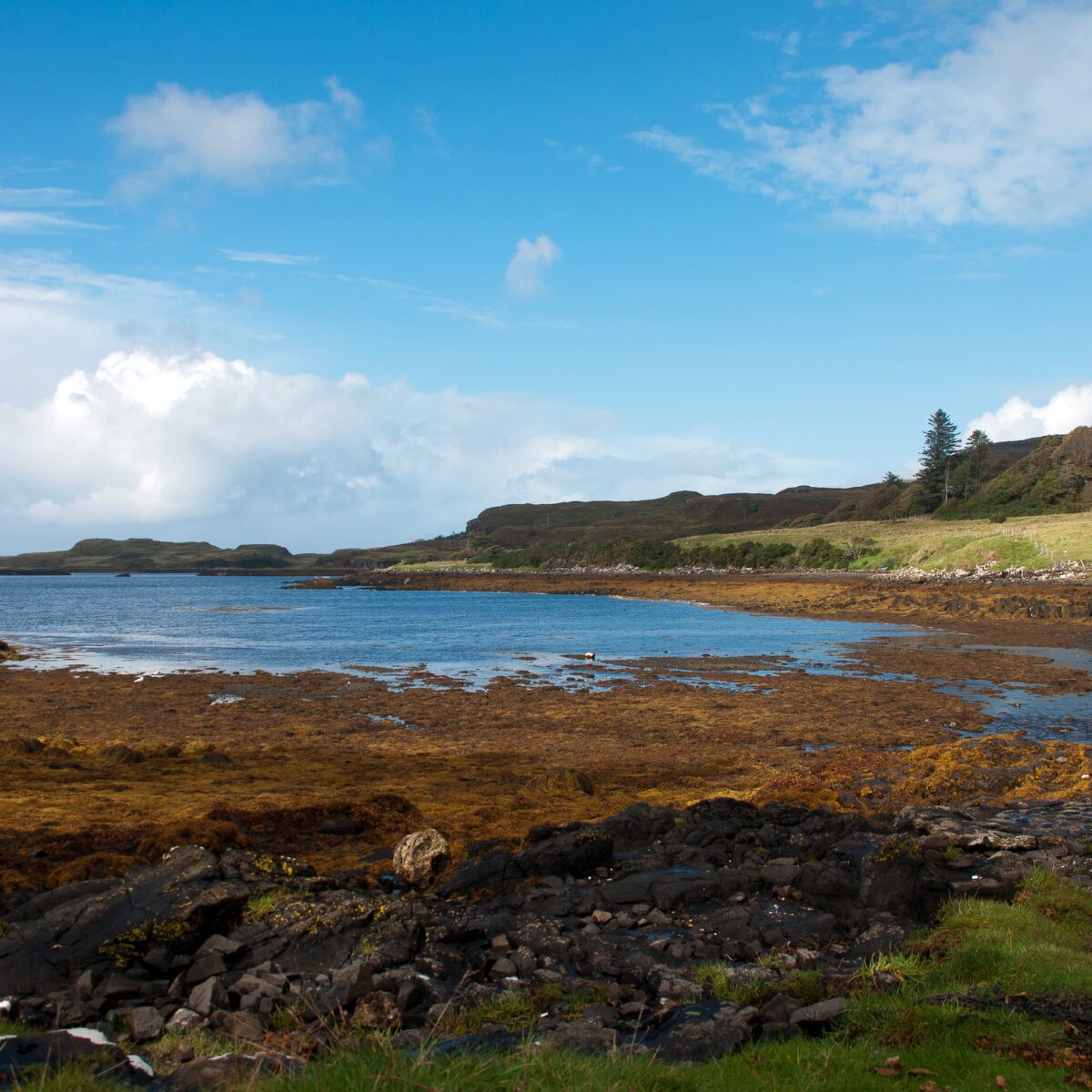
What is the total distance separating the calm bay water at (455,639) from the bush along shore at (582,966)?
1357cm

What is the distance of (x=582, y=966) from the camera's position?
7.52m

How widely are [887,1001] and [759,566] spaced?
95.2m

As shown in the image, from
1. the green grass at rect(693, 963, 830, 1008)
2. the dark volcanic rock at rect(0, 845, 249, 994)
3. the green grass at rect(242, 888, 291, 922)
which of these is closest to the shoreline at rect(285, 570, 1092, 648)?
the green grass at rect(693, 963, 830, 1008)

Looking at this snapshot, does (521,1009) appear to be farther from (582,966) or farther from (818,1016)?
(818,1016)

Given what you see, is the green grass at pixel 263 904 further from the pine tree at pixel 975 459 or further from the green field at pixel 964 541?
the pine tree at pixel 975 459

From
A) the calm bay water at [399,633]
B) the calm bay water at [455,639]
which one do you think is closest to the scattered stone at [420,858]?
the calm bay water at [455,639]

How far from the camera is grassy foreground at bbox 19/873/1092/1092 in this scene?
461 cm

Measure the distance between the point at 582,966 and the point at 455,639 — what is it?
39.4 m

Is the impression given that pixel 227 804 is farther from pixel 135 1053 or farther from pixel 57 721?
pixel 57 721

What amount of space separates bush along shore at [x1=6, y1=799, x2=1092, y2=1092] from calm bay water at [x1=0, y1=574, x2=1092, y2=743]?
13.6 meters

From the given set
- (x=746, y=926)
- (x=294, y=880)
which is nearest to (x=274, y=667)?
(x=294, y=880)

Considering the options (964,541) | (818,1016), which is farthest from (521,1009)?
(964,541)

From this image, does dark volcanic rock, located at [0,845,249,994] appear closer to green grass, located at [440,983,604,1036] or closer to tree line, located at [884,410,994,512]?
green grass, located at [440,983,604,1036]

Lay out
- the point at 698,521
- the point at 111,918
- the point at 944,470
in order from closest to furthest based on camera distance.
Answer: the point at 111,918
the point at 944,470
the point at 698,521
